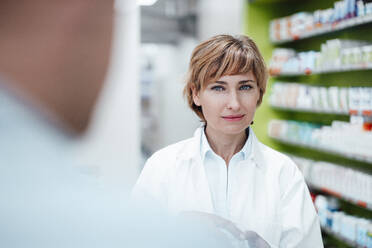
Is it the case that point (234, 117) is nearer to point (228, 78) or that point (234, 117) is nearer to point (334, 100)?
point (228, 78)

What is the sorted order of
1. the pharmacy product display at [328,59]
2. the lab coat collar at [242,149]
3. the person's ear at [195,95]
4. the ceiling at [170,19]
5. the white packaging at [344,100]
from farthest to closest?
the ceiling at [170,19] → the white packaging at [344,100] → the pharmacy product display at [328,59] → the person's ear at [195,95] → the lab coat collar at [242,149]

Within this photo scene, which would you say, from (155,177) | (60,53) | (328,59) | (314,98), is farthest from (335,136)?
(60,53)

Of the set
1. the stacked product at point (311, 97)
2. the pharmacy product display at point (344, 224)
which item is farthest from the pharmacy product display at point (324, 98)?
the pharmacy product display at point (344, 224)

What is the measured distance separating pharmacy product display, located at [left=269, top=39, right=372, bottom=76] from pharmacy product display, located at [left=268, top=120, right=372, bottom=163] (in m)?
0.51

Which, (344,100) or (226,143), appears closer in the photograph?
(226,143)

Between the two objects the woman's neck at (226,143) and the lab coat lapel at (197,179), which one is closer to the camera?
the lab coat lapel at (197,179)

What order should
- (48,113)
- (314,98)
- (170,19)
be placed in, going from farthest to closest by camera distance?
(170,19), (314,98), (48,113)

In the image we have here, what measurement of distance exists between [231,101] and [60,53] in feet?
4.54

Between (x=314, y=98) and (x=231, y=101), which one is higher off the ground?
(x=231, y=101)

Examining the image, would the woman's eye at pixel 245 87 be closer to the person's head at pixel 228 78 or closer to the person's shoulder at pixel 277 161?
the person's head at pixel 228 78

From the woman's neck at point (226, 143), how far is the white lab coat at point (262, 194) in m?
0.09

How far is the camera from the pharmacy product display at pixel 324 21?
3383 millimetres

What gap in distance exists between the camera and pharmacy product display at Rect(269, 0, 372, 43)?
11.1ft

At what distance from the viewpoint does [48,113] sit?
1.47 feet
